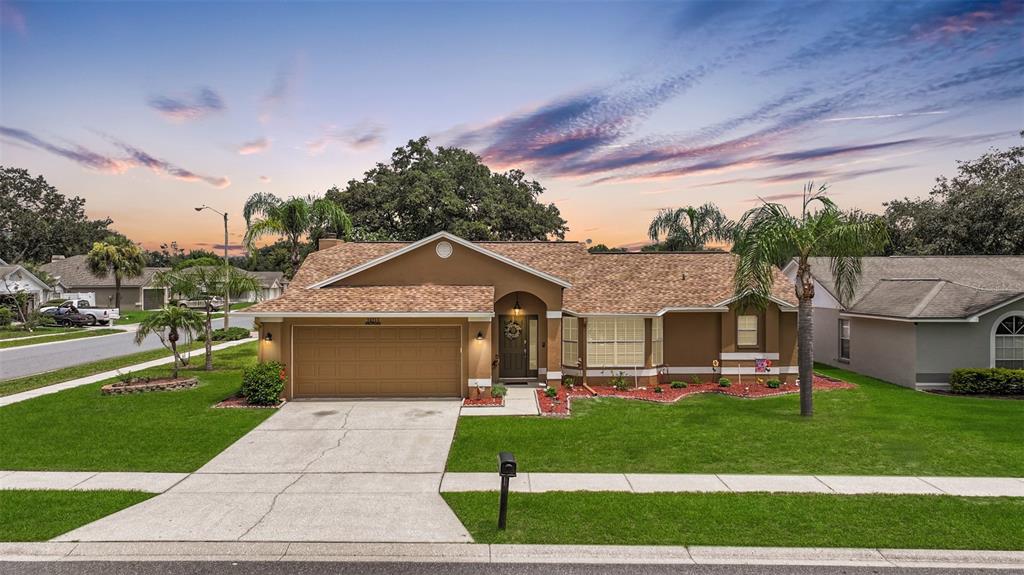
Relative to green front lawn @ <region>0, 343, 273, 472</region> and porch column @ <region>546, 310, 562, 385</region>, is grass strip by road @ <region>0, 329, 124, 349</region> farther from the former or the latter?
porch column @ <region>546, 310, 562, 385</region>

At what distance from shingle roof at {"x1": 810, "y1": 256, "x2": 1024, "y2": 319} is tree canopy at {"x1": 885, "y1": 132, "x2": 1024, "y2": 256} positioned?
1242cm

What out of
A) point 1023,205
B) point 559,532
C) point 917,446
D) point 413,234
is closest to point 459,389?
point 559,532

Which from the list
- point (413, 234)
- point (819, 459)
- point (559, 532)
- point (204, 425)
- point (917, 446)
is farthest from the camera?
point (413, 234)

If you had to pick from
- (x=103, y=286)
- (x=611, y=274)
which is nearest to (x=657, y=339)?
(x=611, y=274)

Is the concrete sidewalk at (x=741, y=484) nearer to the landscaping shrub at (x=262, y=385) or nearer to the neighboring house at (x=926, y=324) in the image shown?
the landscaping shrub at (x=262, y=385)

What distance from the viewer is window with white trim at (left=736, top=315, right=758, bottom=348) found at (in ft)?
64.0

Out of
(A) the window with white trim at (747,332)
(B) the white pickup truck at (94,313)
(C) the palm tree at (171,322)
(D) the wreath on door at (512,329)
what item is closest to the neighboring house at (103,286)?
(B) the white pickup truck at (94,313)

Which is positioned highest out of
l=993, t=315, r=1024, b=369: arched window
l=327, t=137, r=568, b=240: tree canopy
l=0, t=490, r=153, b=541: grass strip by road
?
l=327, t=137, r=568, b=240: tree canopy

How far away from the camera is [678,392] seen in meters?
18.1

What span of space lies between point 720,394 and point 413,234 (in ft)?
98.2

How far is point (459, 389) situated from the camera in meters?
17.0

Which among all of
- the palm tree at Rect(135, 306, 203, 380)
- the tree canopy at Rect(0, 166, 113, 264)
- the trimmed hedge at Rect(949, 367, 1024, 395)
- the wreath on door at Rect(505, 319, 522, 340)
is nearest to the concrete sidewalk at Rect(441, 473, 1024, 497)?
the wreath on door at Rect(505, 319, 522, 340)

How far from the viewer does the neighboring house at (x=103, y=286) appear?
56969mm

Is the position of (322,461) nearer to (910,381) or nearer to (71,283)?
(910,381)
